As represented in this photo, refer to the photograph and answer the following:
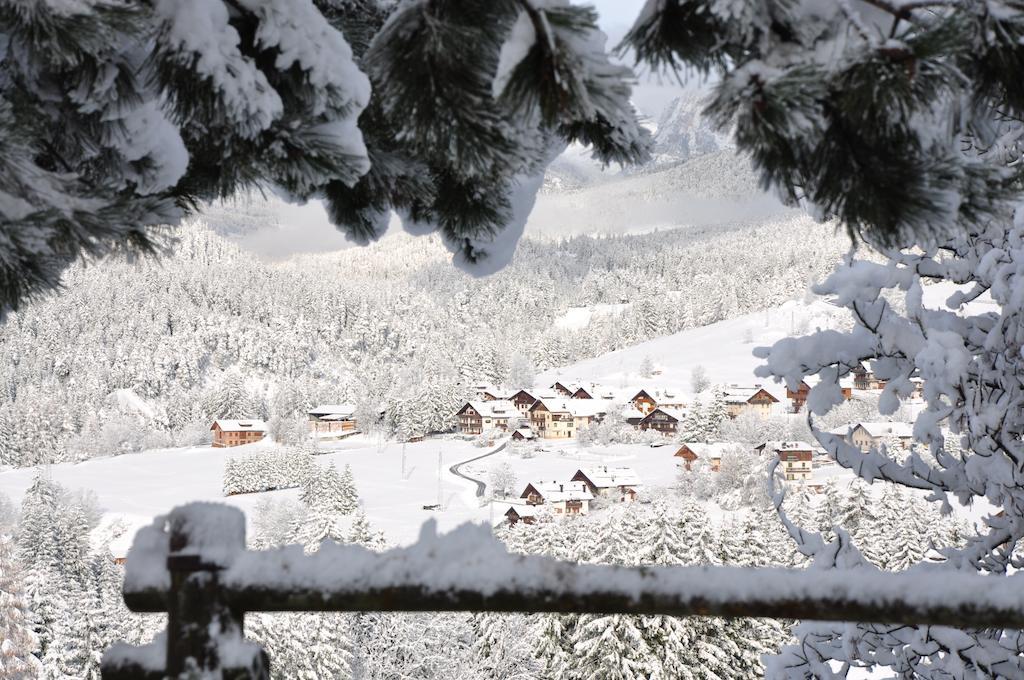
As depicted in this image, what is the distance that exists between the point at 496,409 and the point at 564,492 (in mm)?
30756

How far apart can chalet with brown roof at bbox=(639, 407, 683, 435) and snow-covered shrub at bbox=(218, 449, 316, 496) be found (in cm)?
3005

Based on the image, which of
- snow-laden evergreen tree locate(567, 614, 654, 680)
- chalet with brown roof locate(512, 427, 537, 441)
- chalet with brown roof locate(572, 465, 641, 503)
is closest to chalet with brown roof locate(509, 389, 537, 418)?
chalet with brown roof locate(512, 427, 537, 441)

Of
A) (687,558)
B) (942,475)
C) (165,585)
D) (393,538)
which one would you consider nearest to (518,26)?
(165,585)

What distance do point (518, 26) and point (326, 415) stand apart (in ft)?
272

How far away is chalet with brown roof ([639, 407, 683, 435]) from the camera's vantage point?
6581 cm

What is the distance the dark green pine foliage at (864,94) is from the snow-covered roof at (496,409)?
228 ft

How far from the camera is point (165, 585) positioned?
125 centimetres

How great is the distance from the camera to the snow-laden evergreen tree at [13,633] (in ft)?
55.0

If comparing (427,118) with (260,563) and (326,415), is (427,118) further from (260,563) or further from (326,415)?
(326,415)

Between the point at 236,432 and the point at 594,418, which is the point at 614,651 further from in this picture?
the point at 236,432

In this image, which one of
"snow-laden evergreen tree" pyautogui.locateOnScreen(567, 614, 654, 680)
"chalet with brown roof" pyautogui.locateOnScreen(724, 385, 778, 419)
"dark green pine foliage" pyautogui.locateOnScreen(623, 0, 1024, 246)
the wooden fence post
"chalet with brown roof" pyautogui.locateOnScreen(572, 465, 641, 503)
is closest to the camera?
"dark green pine foliage" pyautogui.locateOnScreen(623, 0, 1024, 246)

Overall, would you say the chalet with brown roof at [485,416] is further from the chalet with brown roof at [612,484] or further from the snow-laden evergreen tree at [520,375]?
the chalet with brown roof at [612,484]

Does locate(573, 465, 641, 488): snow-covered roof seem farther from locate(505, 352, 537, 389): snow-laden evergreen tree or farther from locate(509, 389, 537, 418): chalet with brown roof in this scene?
locate(505, 352, 537, 389): snow-laden evergreen tree

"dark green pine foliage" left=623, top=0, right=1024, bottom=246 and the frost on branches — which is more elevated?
"dark green pine foliage" left=623, top=0, right=1024, bottom=246
